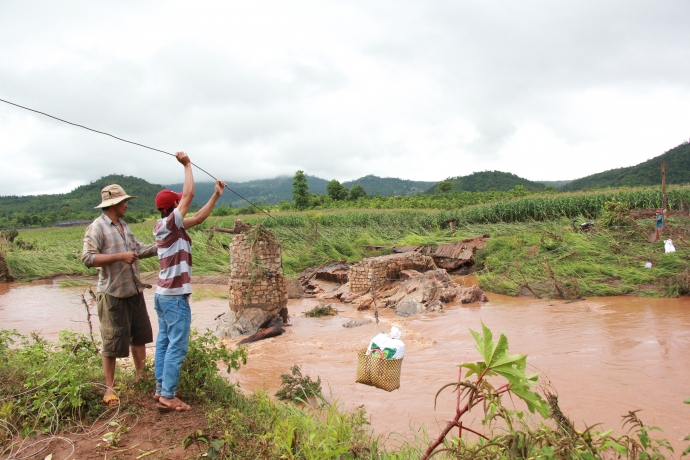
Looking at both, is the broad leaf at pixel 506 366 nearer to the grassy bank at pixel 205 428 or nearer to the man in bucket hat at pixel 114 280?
the grassy bank at pixel 205 428

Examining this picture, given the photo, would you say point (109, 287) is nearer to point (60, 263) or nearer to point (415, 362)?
point (415, 362)

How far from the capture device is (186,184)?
3596mm

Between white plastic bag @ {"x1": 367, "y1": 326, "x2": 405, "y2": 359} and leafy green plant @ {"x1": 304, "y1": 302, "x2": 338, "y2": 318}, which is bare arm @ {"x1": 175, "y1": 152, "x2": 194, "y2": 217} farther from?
leafy green plant @ {"x1": 304, "y1": 302, "x2": 338, "y2": 318}

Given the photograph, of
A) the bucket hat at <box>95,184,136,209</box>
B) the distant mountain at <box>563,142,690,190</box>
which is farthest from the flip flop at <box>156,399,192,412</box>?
the distant mountain at <box>563,142,690,190</box>

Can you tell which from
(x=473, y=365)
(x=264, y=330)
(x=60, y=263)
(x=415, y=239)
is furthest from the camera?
(x=60, y=263)

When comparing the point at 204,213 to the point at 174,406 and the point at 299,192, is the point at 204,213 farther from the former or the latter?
the point at 299,192

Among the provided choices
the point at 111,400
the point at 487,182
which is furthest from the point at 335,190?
the point at 111,400

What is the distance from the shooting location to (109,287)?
3.59m

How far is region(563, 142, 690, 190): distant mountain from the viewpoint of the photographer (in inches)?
1410

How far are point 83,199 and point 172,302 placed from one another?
6321cm

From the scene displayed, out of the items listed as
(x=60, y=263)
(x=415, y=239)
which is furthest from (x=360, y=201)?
(x=60, y=263)

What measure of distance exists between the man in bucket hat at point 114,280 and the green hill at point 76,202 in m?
45.7

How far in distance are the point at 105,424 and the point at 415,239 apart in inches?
569

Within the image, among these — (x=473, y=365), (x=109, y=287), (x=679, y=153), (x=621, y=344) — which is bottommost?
(x=621, y=344)
